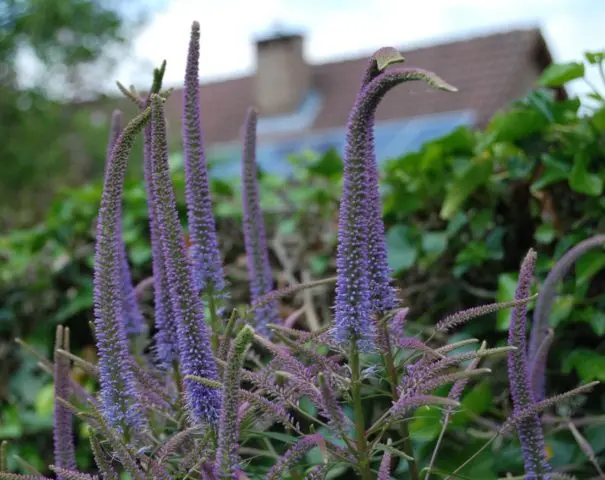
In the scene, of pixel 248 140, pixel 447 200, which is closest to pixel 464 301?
pixel 447 200

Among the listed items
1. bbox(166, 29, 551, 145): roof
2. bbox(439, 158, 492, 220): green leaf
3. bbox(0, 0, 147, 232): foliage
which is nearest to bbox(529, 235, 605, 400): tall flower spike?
bbox(439, 158, 492, 220): green leaf

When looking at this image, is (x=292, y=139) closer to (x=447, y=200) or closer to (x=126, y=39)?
(x=126, y=39)

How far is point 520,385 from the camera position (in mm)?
1062

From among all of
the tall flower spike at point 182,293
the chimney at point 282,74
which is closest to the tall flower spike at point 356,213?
the tall flower spike at point 182,293

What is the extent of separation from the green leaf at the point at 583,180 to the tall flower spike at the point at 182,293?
137cm

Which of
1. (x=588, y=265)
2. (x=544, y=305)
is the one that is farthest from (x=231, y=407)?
(x=588, y=265)

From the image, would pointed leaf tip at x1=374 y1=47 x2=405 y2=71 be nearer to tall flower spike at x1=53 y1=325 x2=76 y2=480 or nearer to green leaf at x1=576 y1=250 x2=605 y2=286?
tall flower spike at x1=53 y1=325 x2=76 y2=480

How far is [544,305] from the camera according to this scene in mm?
1290

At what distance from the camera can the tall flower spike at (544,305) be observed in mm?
1213

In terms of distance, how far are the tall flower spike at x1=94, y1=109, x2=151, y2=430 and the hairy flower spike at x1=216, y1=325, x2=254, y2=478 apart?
20cm

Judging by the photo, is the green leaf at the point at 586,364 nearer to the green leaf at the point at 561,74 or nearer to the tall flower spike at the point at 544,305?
the tall flower spike at the point at 544,305

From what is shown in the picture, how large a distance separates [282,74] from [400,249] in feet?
62.7

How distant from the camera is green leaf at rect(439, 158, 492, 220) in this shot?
7.19ft

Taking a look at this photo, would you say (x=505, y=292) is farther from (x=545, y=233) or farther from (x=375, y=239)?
(x=375, y=239)
